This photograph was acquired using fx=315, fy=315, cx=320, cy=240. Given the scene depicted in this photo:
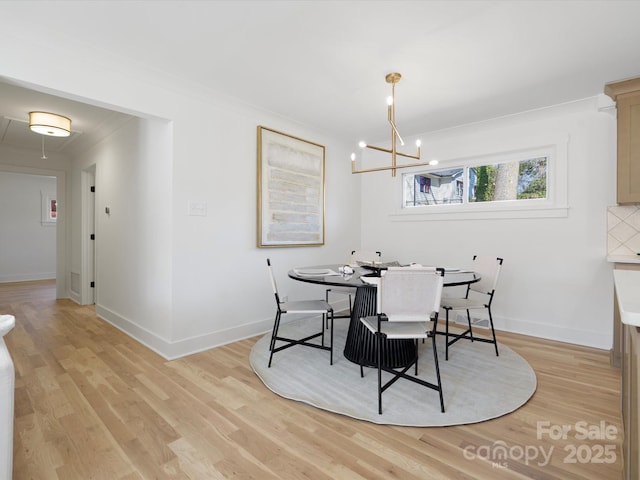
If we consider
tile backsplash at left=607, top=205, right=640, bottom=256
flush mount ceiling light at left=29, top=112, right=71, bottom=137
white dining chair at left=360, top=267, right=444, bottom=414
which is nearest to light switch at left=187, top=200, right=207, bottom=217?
white dining chair at left=360, top=267, right=444, bottom=414

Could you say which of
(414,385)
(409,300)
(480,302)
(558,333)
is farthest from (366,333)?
(558,333)

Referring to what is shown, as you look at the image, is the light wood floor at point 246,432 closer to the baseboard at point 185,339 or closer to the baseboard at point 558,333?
the baseboard at point 185,339

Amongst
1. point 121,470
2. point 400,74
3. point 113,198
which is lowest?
point 121,470

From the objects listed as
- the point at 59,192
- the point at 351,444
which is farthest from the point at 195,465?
the point at 59,192

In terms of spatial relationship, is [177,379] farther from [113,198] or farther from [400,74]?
[400,74]

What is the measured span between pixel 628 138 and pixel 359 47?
239 cm

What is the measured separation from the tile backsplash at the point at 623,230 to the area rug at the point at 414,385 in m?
1.41

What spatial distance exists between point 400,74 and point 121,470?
317 centimetres

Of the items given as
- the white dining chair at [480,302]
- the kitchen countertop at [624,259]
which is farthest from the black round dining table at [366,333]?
the kitchen countertop at [624,259]

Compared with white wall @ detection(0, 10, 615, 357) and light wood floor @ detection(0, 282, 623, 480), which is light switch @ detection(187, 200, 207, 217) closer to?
white wall @ detection(0, 10, 615, 357)

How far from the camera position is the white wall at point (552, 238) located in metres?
3.07

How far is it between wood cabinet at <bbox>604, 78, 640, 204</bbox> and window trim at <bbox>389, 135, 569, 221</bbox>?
549 mm

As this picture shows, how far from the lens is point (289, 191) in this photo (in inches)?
148

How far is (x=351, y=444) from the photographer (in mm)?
1667
